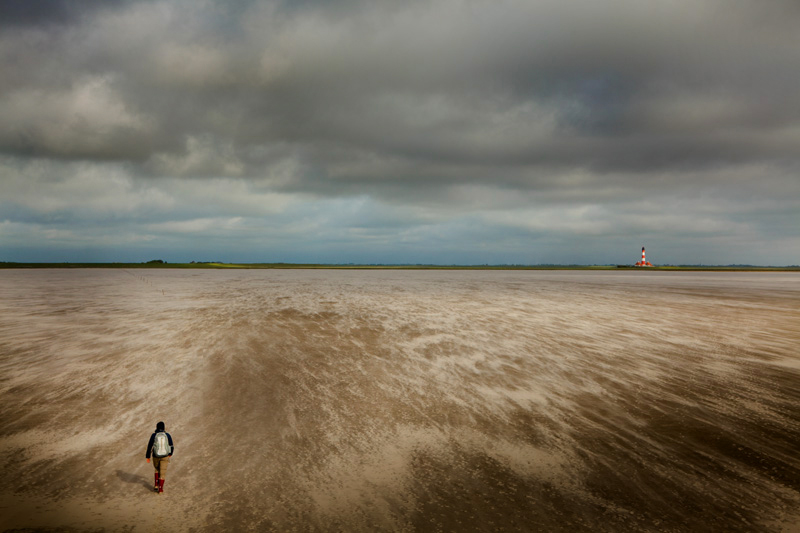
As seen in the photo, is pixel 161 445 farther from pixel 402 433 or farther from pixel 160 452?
pixel 402 433

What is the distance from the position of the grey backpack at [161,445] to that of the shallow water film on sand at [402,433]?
79cm

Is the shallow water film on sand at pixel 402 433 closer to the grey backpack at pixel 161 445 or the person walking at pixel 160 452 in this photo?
the person walking at pixel 160 452

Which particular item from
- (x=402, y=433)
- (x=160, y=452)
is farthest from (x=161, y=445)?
(x=402, y=433)

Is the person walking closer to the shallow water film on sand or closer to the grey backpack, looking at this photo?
the grey backpack

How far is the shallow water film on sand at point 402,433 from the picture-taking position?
21.5ft

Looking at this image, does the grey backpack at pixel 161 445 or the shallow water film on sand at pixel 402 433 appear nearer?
the shallow water film on sand at pixel 402 433

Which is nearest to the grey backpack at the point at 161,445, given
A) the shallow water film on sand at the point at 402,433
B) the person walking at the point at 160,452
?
the person walking at the point at 160,452

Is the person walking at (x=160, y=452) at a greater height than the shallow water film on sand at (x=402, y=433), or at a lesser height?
greater

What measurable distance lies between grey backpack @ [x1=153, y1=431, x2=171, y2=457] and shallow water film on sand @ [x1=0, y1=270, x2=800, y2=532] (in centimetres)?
79

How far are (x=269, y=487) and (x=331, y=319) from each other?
20.7 metres

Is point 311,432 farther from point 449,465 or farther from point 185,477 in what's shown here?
point 449,465

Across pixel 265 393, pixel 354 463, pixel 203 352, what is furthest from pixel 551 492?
pixel 203 352

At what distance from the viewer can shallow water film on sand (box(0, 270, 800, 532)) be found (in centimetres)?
655

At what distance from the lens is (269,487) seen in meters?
7.23
